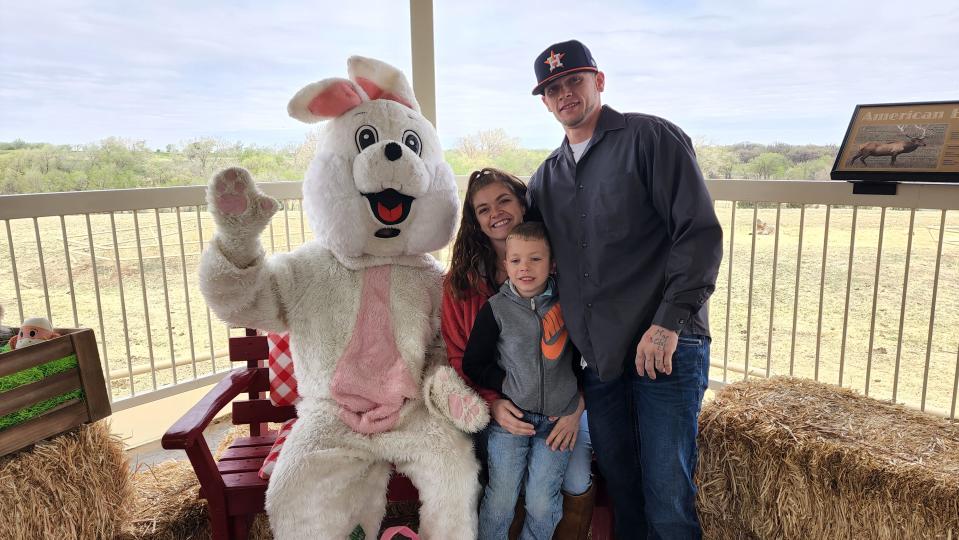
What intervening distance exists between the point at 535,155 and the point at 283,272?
2.39 m

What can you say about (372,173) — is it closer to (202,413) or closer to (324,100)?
(324,100)

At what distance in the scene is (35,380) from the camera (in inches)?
62.9

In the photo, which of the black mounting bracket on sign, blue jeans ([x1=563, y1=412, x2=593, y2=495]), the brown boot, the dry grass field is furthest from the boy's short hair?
the dry grass field

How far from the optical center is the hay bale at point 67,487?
59.9 inches

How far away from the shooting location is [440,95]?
3508 mm

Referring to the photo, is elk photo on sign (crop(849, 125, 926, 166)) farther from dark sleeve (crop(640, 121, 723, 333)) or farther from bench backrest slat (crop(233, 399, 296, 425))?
bench backrest slat (crop(233, 399, 296, 425))

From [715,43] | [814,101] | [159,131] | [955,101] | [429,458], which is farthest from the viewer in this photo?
[159,131]

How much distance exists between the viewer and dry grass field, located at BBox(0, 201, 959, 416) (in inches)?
131

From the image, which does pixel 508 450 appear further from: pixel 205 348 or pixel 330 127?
pixel 205 348

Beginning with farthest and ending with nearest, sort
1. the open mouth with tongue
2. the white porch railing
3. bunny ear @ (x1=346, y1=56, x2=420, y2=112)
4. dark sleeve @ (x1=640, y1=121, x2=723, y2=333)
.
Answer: the white porch railing, bunny ear @ (x1=346, y1=56, x2=420, y2=112), the open mouth with tongue, dark sleeve @ (x1=640, y1=121, x2=723, y2=333)

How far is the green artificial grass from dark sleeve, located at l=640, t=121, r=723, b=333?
5.57 ft

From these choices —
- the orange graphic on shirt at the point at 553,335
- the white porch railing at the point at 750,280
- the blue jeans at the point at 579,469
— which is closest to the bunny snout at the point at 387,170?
the orange graphic on shirt at the point at 553,335

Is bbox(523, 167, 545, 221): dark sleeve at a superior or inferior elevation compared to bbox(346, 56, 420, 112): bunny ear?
inferior

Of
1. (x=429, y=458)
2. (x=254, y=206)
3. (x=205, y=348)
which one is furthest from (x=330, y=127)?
(x=205, y=348)
